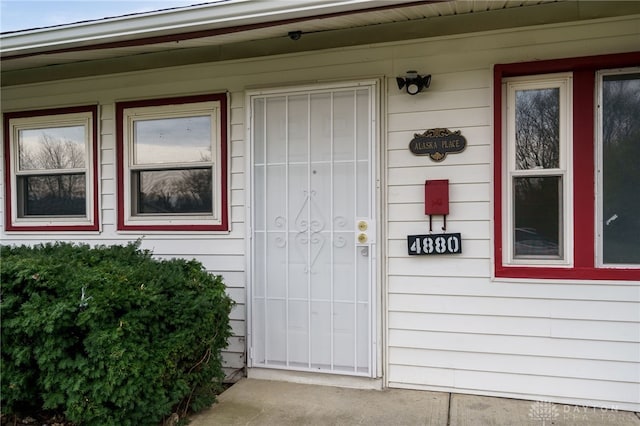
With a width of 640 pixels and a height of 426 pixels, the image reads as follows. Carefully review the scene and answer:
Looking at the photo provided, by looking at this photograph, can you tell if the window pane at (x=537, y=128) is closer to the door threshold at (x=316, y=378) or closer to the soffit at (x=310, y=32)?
the soffit at (x=310, y=32)

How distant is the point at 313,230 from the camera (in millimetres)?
3391

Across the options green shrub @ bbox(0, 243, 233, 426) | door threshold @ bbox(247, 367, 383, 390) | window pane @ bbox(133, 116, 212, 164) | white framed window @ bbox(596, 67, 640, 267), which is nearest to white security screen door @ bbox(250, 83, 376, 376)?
door threshold @ bbox(247, 367, 383, 390)

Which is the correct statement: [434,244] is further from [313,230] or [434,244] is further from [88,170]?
[88,170]

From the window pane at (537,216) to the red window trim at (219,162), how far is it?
222 cm

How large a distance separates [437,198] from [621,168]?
3.90 feet

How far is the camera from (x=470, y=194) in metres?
3.10

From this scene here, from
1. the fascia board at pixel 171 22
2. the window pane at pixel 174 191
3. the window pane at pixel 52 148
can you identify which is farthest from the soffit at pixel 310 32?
the window pane at pixel 174 191

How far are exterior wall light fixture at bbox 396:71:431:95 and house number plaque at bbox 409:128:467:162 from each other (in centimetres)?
31

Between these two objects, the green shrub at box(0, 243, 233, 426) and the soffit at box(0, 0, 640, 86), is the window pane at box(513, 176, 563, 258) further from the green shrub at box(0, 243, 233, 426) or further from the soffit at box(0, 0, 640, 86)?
the green shrub at box(0, 243, 233, 426)

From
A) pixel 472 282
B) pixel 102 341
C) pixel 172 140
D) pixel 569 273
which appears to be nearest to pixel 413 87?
pixel 472 282

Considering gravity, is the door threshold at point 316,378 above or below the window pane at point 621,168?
below

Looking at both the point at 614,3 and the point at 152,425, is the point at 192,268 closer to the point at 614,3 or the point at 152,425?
the point at 152,425

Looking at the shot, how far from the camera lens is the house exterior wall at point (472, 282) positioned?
2.87 meters

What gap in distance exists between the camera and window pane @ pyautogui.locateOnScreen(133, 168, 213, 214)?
376cm
